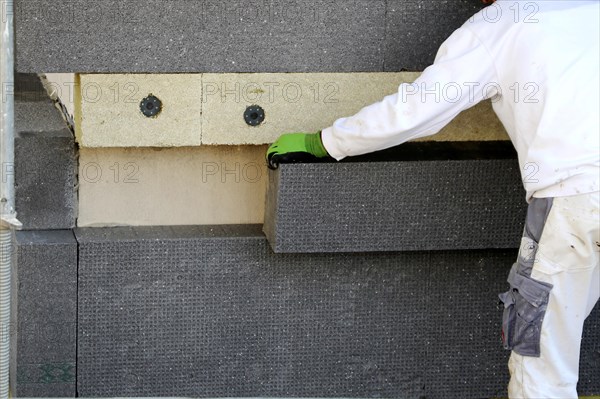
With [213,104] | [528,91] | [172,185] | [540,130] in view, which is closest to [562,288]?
[540,130]

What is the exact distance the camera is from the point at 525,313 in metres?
3.62

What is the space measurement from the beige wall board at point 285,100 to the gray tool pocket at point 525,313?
1054mm

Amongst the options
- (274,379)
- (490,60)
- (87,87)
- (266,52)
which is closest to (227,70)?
(266,52)

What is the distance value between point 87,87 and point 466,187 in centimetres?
161

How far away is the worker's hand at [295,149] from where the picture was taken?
407 centimetres

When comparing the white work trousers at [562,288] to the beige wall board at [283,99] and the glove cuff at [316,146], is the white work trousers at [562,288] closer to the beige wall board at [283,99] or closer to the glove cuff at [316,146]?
the glove cuff at [316,146]

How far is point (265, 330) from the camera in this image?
446 cm

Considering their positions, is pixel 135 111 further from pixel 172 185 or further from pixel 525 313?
pixel 525 313

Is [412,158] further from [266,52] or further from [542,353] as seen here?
[542,353]

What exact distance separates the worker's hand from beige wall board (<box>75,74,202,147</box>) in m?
0.37

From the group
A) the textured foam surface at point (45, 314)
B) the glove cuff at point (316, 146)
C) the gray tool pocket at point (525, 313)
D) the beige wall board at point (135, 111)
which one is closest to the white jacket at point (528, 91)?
the glove cuff at point (316, 146)

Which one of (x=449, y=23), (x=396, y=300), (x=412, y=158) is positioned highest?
(x=449, y=23)

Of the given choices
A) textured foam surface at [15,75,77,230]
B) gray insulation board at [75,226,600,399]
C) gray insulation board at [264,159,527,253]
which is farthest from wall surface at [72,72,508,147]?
gray insulation board at [75,226,600,399]

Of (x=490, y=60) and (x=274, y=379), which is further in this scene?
(x=274, y=379)
